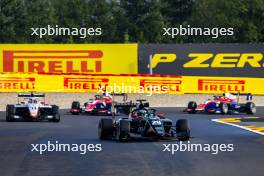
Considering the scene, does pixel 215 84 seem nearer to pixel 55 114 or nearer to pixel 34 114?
pixel 55 114

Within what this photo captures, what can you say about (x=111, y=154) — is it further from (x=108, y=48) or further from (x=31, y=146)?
(x=108, y=48)

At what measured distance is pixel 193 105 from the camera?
3981 cm

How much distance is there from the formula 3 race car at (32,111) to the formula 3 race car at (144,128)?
936 cm

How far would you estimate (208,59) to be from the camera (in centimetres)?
4762

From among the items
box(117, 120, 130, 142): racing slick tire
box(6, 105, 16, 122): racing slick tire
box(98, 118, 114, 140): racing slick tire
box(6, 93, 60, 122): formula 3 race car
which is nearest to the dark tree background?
box(6, 93, 60, 122): formula 3 race car

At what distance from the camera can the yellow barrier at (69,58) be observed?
47281 millimetres

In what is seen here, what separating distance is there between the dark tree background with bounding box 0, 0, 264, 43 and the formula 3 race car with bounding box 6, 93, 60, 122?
3373 centimetres

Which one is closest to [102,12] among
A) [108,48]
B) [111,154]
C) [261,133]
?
[108,48]

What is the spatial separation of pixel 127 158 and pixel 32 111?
15.5 m

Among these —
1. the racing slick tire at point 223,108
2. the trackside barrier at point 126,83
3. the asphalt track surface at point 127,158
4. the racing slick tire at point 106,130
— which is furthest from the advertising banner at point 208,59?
the racing slick tire at point 106,130

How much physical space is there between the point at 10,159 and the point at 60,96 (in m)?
26.2

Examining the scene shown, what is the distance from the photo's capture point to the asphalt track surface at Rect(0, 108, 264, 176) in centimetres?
1614

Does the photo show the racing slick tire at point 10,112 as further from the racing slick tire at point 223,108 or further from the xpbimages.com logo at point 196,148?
the xpbimages.com logo at point 196,148

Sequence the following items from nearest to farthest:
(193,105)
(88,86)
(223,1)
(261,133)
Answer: (261,133)
(193,105)
(88,86)
(223,1)
